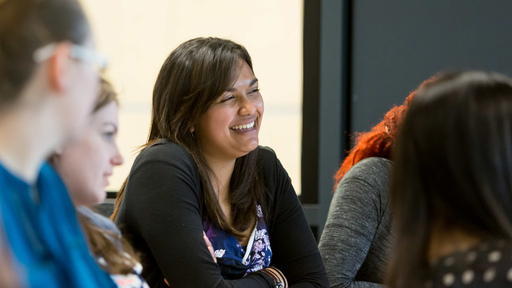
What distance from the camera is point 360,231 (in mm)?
1812

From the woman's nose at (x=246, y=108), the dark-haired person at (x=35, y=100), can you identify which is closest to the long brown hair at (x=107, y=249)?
the dark-haired person at (x=35, y=100)

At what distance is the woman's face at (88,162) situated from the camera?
39.6 inches

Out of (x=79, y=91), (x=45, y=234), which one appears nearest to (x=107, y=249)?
(x=45, y=234)

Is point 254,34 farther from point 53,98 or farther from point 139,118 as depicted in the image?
point 53,98

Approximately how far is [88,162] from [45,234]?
28 centimetres

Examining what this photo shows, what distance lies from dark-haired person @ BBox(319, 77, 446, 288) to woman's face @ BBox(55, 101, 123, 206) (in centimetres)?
96

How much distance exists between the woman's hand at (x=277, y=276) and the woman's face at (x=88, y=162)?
82cm

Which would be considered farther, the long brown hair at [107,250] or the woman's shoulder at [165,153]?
the woman's shoulder at [165,153]

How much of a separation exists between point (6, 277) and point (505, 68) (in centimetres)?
260

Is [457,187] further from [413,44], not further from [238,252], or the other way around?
[413,44]

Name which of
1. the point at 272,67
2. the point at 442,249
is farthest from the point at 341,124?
the point at 442,249

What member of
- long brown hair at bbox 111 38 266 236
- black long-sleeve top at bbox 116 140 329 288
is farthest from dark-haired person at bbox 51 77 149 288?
long brown hair at bbox 111 38 266 236

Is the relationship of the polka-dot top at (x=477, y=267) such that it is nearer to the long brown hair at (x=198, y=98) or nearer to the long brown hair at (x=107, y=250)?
the long brown hair at (x=107, y=250)

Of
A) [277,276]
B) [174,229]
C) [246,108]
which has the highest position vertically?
[246,108]
